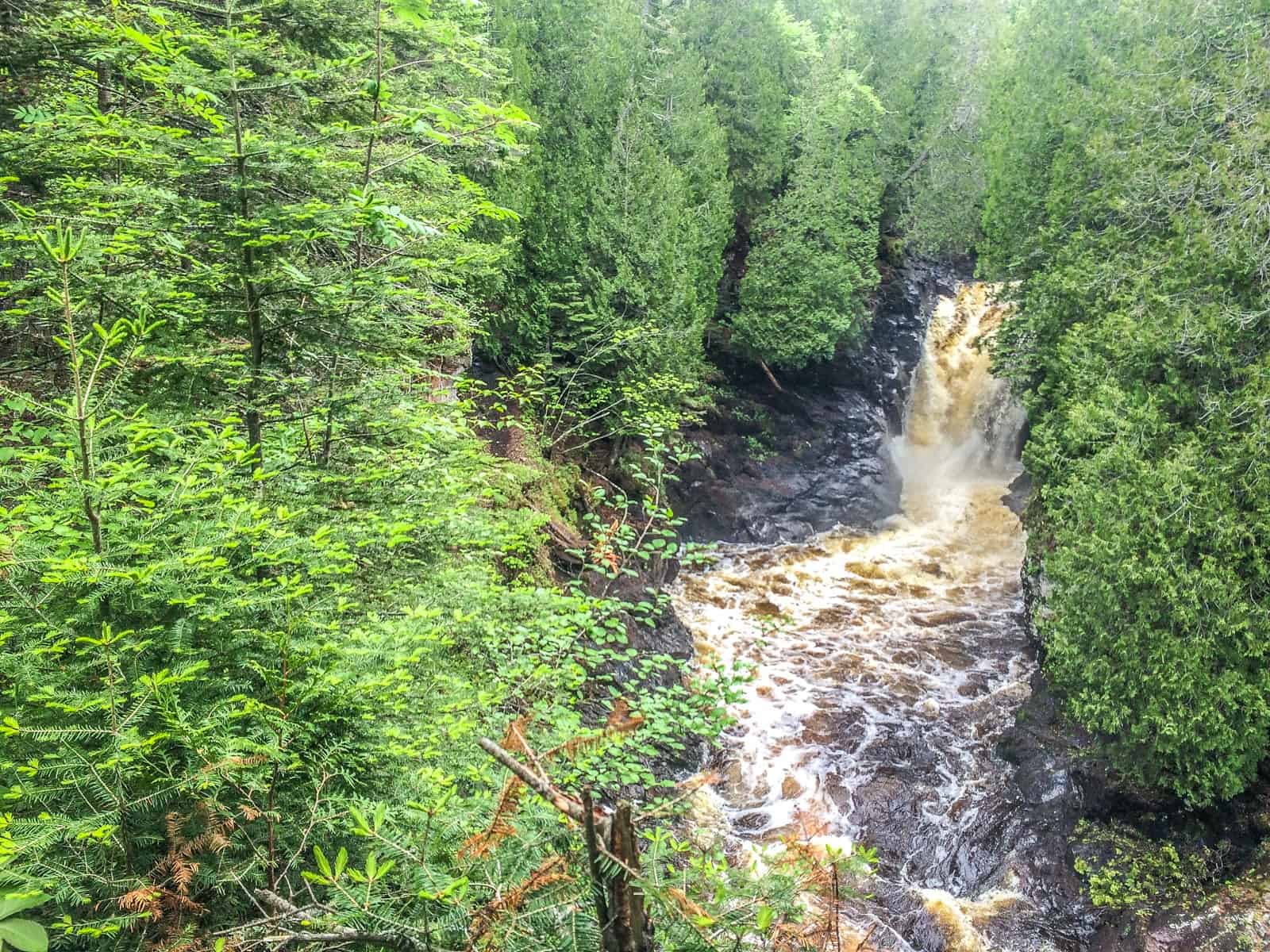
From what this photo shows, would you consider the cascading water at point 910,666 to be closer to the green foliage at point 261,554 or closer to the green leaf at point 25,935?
the green foliage at point 261,554

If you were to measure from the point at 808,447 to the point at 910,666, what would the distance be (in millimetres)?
8758

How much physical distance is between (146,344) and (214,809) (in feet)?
9.44

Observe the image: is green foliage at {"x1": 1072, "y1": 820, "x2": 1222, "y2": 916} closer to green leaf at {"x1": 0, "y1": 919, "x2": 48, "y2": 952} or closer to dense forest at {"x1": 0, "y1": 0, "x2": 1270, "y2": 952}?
dense forest at {"x1": 0, "y1": 0, "x2": 1270, "y2": 952}

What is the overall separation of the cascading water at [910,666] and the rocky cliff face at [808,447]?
2.29 ft

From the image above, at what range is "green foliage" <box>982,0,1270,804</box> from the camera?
7.82m

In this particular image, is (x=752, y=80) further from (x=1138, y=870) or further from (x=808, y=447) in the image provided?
(x=1138, y=870)

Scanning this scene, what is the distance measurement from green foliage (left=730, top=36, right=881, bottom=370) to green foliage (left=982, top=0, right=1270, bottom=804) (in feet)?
20.7

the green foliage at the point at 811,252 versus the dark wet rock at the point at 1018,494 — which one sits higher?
the green foliage at the point at 811,252

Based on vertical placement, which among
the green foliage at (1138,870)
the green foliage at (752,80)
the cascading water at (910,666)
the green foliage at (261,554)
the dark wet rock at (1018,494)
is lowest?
the cascading water at (910,666)

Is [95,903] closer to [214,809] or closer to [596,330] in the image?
[214,809]

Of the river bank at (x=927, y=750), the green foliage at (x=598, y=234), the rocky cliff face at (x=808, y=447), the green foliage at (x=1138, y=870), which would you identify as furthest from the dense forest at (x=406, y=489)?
the rocky cliff face at (x=808, y=447)

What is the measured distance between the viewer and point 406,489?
496cm

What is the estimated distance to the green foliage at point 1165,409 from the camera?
7.82 m

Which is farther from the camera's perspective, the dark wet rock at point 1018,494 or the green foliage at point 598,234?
the dark wet rock at point 1018,494
